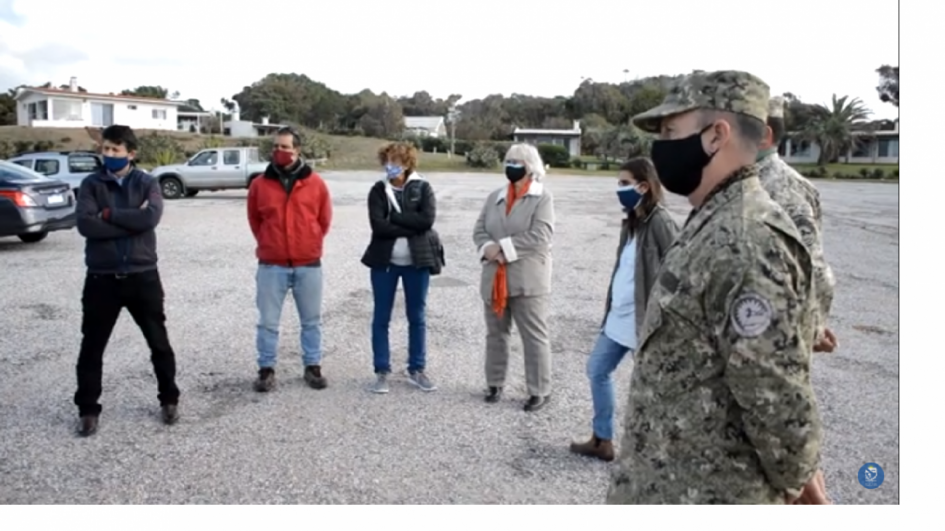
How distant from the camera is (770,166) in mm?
2791

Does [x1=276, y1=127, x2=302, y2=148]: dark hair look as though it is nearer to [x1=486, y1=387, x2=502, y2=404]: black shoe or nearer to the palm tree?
[x1=486, y1=387, x2=502, y2=404]: black shoe

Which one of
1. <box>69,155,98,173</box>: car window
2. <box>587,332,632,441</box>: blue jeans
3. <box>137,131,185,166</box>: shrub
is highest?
<box>137,131,185,166</box>: shrub

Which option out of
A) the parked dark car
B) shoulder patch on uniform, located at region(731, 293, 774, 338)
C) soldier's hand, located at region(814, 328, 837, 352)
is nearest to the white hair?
soldier's hand, located at region(814, 328, 837, 352)

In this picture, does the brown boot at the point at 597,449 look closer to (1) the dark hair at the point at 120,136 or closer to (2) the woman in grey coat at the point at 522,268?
(2) the woman in grey coat at the point at 522,268

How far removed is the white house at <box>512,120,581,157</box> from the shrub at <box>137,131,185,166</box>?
8903 millimetres

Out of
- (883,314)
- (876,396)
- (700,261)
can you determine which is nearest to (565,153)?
(883,314)

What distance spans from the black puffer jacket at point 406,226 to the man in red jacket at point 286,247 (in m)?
0.34

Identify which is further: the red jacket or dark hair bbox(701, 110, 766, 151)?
the red jacket

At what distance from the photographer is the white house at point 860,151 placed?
15.8 feet

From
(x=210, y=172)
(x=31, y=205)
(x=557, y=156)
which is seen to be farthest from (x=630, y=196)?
(x=557, y=156)

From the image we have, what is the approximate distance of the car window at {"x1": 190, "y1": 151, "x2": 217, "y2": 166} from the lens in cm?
1852

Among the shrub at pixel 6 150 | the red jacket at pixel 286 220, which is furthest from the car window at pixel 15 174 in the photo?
the red jacket at pixel 286 220

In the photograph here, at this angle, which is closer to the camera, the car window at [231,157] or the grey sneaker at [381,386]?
the grey sneaker at [381,386]
